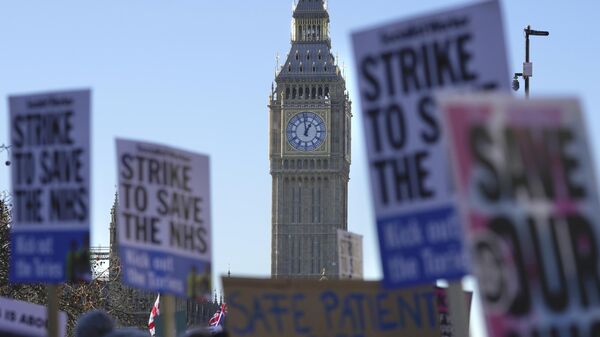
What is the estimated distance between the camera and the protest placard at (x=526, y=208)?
22.5 feet

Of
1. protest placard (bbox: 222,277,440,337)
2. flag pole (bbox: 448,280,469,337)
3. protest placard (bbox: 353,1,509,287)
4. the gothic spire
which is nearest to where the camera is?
protest placard (bbox: 353,1,509,287)

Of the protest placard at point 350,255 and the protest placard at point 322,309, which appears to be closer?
the protest placard at point 322,309

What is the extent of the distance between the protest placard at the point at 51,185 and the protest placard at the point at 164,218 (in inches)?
14.3

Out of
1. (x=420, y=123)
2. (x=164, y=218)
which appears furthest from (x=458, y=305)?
(x=164, y=218)

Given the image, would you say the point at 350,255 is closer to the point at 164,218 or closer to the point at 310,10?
the point at 164,218

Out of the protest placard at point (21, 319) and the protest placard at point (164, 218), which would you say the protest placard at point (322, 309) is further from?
the protest placard at point (21, 319)

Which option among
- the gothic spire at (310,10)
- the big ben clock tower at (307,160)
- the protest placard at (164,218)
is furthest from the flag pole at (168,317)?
the gothic spire at (310,10)

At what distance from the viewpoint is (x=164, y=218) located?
41.0 ft

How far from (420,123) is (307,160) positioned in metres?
132

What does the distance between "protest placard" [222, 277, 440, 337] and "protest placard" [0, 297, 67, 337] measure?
181cm

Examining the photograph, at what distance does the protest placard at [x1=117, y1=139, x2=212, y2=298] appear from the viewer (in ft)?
40.6

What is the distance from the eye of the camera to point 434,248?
31.1 ft

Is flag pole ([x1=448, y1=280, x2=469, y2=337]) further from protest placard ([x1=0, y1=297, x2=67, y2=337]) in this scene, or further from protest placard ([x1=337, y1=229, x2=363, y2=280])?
protest placard ([x1=337, y1=229, x2=363, y2=280])

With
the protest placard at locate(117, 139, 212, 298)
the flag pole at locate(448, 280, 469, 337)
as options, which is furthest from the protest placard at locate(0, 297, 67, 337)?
the flag pole at locate(448, 280, 469, 337)
